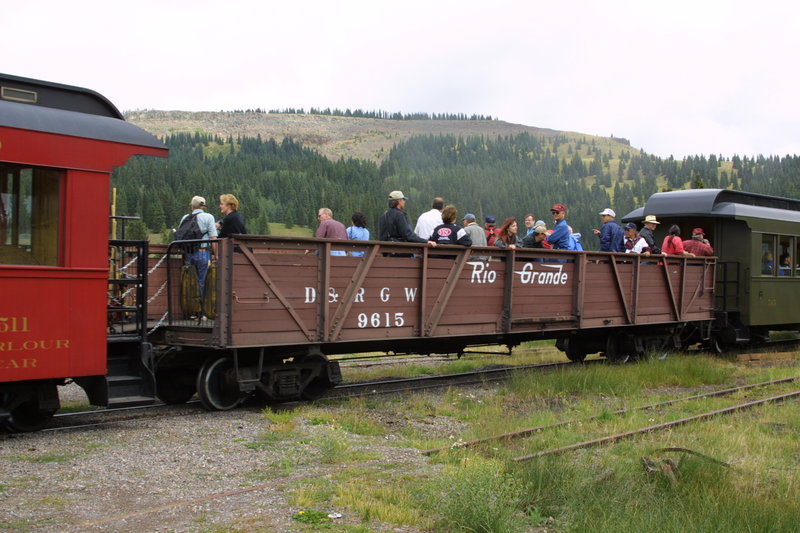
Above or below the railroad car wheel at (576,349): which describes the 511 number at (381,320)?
above

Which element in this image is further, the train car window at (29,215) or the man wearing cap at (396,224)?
the man wearing cap at (396,224)

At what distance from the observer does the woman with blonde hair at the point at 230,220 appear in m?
8.92

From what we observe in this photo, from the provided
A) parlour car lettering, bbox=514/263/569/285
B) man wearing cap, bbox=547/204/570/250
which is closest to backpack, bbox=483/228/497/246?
man wearing cap, bbox=547/204/570/250

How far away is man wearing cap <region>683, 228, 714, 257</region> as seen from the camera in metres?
15.6

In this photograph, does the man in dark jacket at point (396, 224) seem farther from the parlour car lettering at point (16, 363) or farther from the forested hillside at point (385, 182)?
the forested hillside at point (385, 182)

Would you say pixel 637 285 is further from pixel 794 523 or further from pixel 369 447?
pixel 794 523

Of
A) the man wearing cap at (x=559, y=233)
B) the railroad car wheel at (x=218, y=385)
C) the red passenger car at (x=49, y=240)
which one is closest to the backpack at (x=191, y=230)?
the railroad car wheel at (x=218, y=385)

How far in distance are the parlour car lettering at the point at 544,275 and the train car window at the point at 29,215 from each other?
6.28 metres

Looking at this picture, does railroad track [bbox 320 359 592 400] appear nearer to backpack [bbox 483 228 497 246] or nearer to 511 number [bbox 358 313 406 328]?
511 number [bbox 358 313 406 328]

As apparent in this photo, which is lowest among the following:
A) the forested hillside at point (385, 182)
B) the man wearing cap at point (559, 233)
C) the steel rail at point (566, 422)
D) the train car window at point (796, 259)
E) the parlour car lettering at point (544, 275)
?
the steel rail at point (566, 422)

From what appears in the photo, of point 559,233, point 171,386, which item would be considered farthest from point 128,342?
point 559,233

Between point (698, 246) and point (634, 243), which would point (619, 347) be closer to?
point (634, 243)

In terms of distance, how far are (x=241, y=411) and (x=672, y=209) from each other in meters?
11.5

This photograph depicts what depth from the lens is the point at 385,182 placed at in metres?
104
